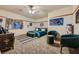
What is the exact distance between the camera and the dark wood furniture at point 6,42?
2.13 m

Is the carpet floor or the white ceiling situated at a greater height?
the white ceiling

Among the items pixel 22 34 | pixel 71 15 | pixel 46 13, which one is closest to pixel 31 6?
pixel 46 13

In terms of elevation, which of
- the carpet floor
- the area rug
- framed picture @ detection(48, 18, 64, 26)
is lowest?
the carpet floor

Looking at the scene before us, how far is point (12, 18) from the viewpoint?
7.22ft

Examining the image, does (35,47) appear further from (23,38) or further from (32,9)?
(32,9)

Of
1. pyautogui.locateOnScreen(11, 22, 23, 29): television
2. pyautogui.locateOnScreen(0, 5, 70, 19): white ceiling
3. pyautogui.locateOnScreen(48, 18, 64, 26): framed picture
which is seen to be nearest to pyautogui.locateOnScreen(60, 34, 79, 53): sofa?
pyautogui.locateOnScreen(48, 18, 64, 26): framed picture

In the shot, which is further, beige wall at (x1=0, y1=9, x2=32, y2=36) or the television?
the television

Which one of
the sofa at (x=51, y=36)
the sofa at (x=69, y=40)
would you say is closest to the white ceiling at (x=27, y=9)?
the sofa at (x=51, y=36)

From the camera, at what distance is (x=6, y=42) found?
2195 mm

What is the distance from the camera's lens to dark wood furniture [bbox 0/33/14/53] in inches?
84.0

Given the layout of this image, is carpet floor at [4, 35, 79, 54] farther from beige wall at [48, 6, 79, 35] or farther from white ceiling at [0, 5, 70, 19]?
white ceiling at [0, 5, 70, 19]

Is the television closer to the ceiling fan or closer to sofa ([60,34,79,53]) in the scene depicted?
the ceiling fan

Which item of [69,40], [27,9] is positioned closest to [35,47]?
[69,40]
